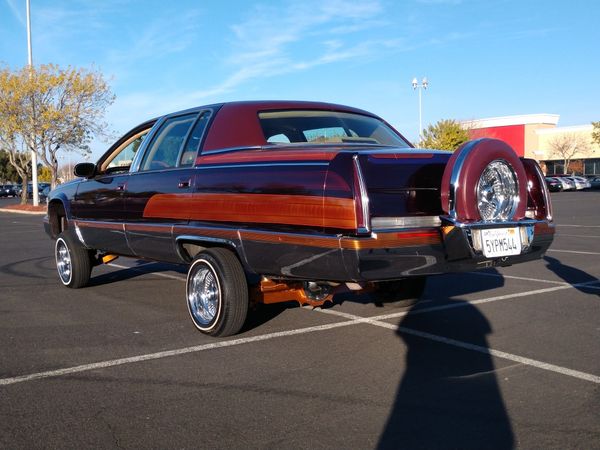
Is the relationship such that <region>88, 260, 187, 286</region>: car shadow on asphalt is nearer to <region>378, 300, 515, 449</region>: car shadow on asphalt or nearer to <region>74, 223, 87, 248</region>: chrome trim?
<region>74, 223, 87, 248</region>: chrome trim

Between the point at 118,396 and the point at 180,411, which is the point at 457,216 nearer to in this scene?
the point at 180,411

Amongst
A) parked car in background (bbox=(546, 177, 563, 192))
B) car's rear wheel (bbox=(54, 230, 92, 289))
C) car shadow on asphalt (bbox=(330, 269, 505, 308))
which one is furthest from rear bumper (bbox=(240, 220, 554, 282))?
parked car in background (bbox=(546, 177, 563, 192))

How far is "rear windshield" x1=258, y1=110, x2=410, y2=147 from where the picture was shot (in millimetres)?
5539

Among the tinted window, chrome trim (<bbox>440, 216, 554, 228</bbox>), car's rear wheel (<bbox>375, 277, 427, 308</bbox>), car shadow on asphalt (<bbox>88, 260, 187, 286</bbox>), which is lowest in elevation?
car shadow on asphalt (<bbox>88, 260, 187, 286</bbox>)

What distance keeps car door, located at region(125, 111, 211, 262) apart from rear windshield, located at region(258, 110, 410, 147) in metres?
0.63

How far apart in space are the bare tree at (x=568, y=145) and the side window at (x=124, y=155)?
66.6 m

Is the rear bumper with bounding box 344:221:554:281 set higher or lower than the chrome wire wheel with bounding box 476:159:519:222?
lower

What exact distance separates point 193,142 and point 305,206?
5.80 feet

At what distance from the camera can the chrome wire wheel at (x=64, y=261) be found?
25.0 ft

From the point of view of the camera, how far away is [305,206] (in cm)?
432

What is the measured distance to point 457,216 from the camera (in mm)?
4277

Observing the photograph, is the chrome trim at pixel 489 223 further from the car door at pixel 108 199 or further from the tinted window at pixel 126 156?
the tinted window at pixel 126 156

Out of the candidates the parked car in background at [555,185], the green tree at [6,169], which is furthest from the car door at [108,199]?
the green tree at [6,169]

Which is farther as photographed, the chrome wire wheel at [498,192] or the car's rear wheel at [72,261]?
the car's rear wheel at [72,261]
